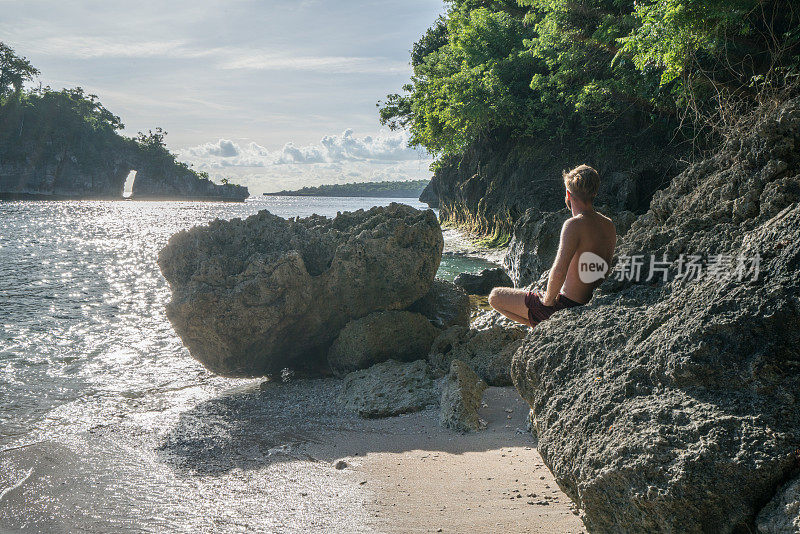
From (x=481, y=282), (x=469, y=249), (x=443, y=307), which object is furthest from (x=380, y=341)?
(x=469, y=249)

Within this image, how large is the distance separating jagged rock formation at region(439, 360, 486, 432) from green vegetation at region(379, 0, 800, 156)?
4.09m

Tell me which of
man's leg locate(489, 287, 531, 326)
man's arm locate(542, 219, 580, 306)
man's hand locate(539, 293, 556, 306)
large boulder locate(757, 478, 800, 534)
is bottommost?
large boulder locate(757, 478, 800, 534)

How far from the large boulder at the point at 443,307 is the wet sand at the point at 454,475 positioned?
3.11 m

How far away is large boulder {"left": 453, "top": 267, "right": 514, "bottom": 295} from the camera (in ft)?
50.0

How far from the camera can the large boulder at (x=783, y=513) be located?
2498 millimetres

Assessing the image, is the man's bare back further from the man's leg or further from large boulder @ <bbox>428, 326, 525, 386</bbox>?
large boulder @ <bbox>428, 326, 525, 386</bbox>

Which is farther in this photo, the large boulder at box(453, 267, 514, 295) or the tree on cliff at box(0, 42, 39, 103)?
the tree on cliff at box(0, 42, 39, 103)

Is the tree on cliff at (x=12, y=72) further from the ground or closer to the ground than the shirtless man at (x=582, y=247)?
further from the ground

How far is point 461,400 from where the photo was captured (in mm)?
6629

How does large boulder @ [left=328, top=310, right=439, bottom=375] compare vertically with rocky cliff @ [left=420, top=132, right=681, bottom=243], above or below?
below

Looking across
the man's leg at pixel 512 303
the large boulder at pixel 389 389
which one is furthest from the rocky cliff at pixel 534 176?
the man's leg at pixel 512 303

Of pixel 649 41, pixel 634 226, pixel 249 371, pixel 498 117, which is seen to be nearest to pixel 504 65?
pixel 498 117

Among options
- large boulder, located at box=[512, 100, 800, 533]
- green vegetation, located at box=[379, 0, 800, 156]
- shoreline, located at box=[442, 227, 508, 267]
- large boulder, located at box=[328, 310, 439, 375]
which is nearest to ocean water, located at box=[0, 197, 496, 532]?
large boulder, located at box=[328, 310, 439, 375]

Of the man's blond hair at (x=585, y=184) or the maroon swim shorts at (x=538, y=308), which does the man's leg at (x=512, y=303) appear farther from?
the man's blond hair at (x=585, y=184)
